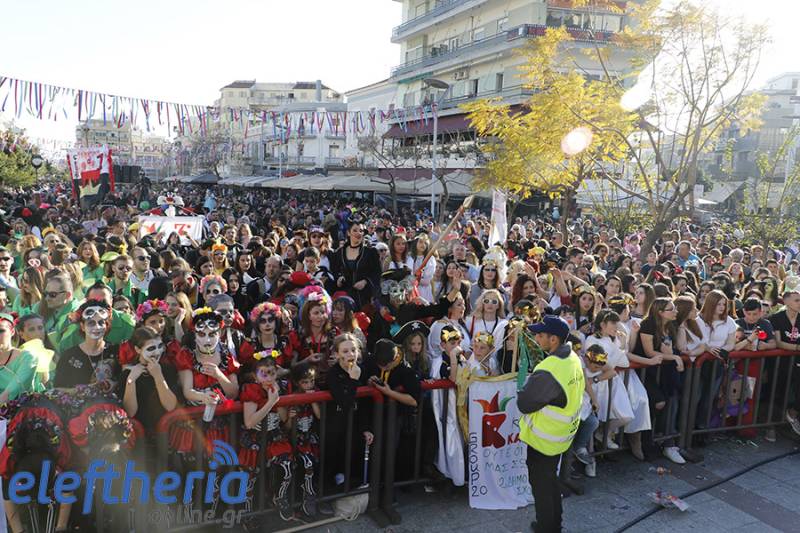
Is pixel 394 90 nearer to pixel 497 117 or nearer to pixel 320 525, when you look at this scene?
pixel 497 117

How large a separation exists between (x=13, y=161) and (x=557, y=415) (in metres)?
36.0

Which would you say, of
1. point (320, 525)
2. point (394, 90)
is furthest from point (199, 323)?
point (394, 90)

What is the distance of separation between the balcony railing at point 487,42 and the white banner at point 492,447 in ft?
A: 78.9

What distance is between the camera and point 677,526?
4.40 meters

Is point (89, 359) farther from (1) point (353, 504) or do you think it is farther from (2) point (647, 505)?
(2) point (647, 505)

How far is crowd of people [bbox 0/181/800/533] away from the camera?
3.80 metres

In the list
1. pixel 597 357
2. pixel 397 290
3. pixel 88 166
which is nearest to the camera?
pixel 597 357

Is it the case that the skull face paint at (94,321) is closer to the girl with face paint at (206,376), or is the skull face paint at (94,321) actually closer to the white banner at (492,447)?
the girl with face paint at (206,376)

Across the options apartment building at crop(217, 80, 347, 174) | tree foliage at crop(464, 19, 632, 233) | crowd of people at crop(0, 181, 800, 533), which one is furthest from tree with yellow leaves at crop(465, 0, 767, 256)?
Answer: apartment building at crop(217, 80, 347, 174)

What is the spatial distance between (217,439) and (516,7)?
36.7 metres

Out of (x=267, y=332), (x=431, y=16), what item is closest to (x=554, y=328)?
(x=267, y=332)

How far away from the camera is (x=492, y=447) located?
15.1 feet

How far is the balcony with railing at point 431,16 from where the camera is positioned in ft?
129

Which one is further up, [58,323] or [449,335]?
[449,335]
